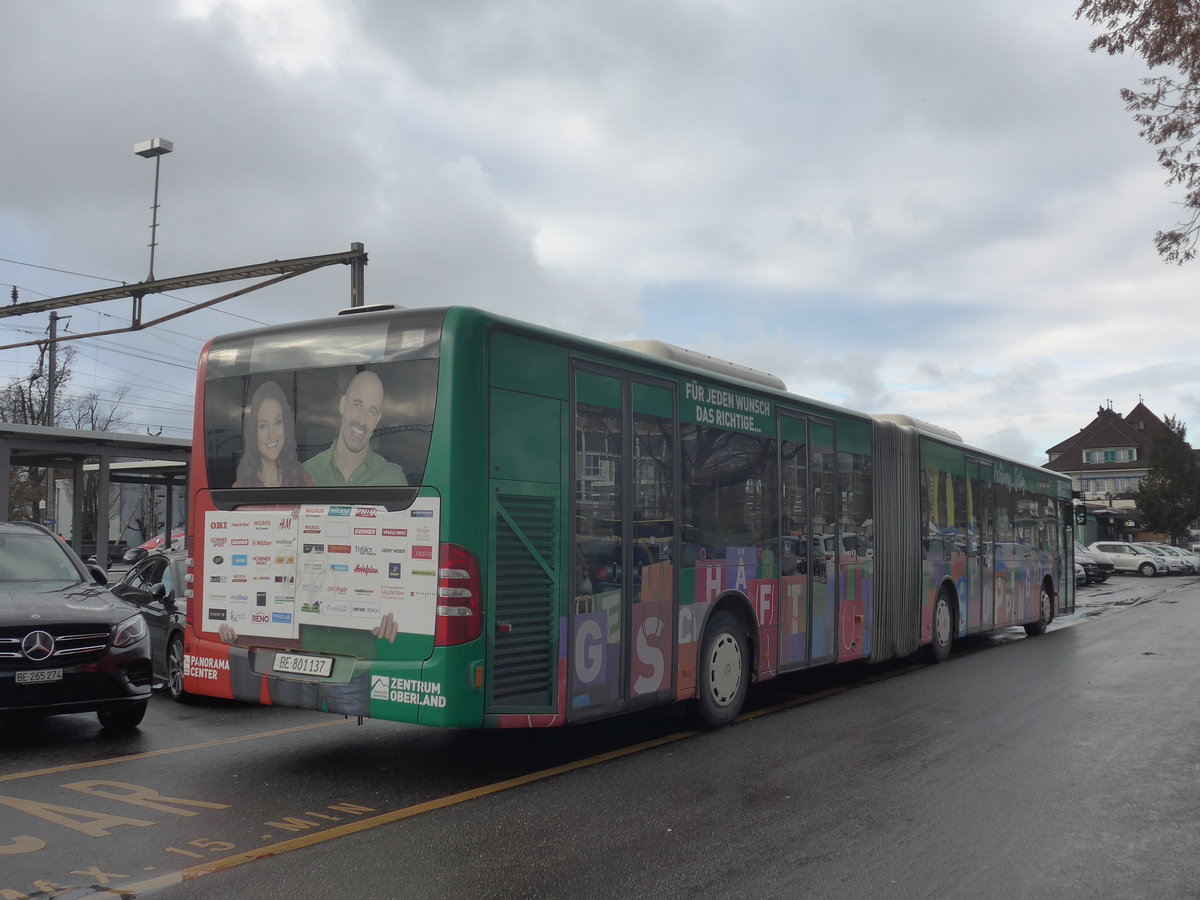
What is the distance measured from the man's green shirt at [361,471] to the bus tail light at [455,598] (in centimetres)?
58

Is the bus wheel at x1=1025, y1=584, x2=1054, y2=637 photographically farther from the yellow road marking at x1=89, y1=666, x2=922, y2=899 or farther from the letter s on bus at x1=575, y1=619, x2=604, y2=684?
the letter s on bus at x1=575, y1=619, x2=604, y2=684

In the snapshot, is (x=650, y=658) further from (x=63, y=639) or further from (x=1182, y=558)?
(x=1182, y=558)

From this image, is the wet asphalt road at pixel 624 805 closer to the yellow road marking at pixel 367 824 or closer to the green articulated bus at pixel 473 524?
the yellow road marking at pixel 367 824

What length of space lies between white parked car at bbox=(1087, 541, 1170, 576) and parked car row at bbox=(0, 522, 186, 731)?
45.1m

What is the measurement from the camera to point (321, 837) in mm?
5523

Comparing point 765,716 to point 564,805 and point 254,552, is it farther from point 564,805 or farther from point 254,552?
point 254,552

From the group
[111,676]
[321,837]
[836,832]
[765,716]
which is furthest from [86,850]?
[765,716]

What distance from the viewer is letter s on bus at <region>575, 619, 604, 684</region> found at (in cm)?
713

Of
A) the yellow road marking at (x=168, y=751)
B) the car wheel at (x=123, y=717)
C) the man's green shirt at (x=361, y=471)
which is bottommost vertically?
the yellow road marking at (x=168, y=751)

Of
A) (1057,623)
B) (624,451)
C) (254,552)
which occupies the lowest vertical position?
(1057,623)

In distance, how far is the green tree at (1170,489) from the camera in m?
72.9

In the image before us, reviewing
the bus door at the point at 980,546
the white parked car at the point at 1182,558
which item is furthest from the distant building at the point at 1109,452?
the bus door at the point at 980,546

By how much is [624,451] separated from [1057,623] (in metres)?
17.3

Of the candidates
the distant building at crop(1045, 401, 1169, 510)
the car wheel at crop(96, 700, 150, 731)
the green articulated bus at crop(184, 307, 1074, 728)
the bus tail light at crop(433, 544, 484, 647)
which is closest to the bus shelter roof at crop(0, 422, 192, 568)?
the car wheel at crop(96, 700, 150, 731)
